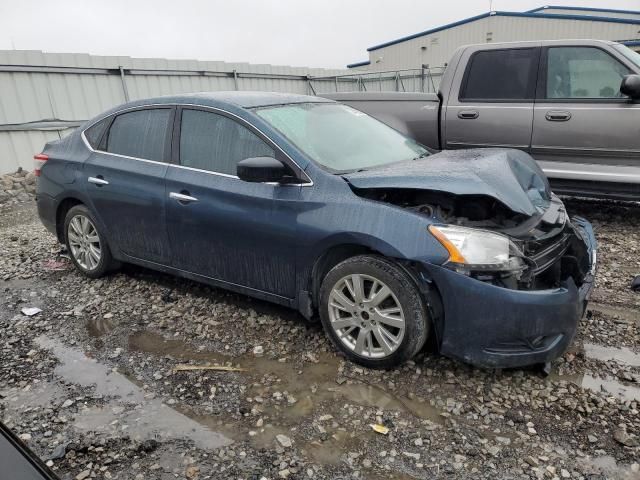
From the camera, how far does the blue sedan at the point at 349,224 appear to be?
8.82 ft

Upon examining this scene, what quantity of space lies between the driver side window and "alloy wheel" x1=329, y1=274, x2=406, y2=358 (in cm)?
400

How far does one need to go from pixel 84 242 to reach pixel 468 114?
4.53 meters

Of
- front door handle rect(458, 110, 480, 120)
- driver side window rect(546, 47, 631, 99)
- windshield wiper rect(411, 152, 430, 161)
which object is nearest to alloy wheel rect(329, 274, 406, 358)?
windshield wiper rect(411, 152, 430, 161)

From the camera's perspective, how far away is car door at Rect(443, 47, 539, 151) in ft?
18.7

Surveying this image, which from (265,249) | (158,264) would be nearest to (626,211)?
(265,249)

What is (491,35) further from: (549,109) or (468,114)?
(549,109)

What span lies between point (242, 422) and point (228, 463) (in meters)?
0.31

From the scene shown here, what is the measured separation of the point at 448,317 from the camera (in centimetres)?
273

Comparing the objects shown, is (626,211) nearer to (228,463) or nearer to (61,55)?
(228,463)

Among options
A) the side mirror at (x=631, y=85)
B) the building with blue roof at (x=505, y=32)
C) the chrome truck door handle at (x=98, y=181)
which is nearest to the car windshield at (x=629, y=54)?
the side mirror at (x=631, y=85)

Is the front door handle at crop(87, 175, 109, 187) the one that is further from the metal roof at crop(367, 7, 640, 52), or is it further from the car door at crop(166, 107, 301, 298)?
the metal roof at crop(367, 7, 640, 52)

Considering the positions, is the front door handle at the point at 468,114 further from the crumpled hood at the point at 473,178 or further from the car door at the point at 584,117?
the crumpled hood at the point at 473,178

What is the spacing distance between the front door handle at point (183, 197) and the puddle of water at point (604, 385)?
8.82ft

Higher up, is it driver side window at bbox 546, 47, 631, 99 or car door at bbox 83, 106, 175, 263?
driver side window at bbox 546, 47, 631, 99
